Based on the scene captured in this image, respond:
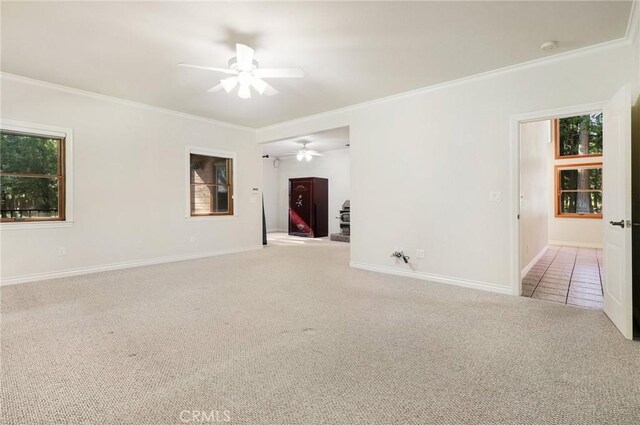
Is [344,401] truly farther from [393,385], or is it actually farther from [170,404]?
[170,404]

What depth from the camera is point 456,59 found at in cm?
348

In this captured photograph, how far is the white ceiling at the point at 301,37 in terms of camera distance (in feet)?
8.46

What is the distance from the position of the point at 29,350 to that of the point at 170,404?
1.41 meters

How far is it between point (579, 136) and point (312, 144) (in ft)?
20.9

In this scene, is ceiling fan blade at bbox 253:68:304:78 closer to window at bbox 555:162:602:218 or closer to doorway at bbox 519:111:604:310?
doorway at bbox 519:111:604:310

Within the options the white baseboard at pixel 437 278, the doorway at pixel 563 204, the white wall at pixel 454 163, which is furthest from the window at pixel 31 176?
the doorway at pixel 563 204

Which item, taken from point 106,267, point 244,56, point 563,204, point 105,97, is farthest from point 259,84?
point 563,204

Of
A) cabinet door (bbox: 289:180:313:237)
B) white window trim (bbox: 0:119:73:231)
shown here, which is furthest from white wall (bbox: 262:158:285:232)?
white window trim (bbox: 0:119:73:231)

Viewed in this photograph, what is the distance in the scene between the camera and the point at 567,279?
14.7ft

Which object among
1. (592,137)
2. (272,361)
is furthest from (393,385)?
(592,137)

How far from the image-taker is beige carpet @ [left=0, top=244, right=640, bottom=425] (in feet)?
5.40

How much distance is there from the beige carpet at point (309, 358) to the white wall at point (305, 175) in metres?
6.10

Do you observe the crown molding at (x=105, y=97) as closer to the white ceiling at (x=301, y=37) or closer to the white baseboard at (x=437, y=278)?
the white ceiling at (x=301, y=37)

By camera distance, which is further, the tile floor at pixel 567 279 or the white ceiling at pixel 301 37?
the tile floor at pixel 567 279
